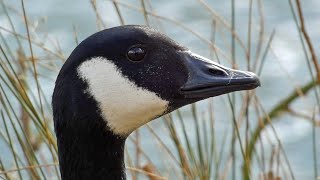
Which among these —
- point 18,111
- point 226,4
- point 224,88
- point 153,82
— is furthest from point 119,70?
point 226,4

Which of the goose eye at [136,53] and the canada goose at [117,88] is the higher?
the goose eye at [136,53]

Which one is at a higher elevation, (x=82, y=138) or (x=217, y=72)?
(x=217, y=72)

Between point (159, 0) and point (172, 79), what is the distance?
16.5ft

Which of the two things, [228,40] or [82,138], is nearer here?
[82,138]

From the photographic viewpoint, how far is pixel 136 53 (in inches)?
142

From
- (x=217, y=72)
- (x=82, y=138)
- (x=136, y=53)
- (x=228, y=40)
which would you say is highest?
(x=228, y=40)

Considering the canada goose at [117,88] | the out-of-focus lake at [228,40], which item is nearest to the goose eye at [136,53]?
the canada goose at [117,88]

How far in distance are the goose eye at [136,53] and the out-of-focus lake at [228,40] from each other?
9.41ft

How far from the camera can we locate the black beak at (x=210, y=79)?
357 cm

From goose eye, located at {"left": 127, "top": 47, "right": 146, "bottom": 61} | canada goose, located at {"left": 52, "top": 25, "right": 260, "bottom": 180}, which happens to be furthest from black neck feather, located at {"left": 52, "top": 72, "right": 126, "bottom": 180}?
goose eye, located at {"left": 127, "top": 47, "right": 146, "bottom": 61}

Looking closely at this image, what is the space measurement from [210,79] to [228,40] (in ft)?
13.0

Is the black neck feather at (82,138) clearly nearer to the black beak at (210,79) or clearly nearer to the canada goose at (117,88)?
the canada goose at (117,88)

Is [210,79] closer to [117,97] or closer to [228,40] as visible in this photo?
[117,97]

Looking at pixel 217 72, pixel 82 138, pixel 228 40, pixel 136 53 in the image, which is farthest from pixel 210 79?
pixel 228 40
